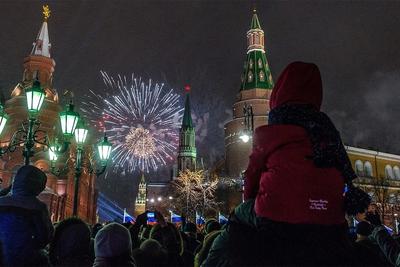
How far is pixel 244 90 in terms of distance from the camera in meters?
72.0

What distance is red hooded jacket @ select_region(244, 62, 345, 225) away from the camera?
2.41 metres

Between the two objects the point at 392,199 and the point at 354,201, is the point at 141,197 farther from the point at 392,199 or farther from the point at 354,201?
the point at 354,201

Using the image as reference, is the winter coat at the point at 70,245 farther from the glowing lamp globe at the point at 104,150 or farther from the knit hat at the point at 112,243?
the glowing lamp globe at the point at 104,150

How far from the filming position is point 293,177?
2445 mm

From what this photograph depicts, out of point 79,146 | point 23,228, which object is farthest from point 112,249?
point 79,146

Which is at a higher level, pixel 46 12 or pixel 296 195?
pixel 46 12

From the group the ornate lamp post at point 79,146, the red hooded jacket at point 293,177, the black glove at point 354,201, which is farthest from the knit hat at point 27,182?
the ornate lamp post at point 79,146

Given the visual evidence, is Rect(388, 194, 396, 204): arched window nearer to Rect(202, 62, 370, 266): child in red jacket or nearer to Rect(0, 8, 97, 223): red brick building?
Rect(0, 8, 97, 223): red brick building

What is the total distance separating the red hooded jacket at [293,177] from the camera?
7.91 feet

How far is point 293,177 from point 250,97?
69105 millimetres

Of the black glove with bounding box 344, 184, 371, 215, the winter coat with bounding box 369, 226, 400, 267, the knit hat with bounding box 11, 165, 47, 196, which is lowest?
the winter coat with bounding box 369, 226, 400, 267

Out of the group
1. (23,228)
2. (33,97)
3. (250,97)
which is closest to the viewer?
(23,228)

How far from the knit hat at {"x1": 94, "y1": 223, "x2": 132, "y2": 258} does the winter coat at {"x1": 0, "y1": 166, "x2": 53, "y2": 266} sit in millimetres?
742

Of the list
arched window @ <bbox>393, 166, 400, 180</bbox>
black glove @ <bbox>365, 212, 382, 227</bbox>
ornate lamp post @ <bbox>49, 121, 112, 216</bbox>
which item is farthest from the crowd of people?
arched window @ <bbox>393, 166, 400, 180</bbox>
